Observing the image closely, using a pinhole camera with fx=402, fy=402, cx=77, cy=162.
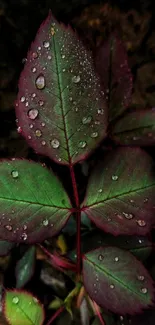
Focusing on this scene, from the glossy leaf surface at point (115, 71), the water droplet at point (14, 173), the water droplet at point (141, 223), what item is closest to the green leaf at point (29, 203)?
the water droplet at point (14, 173)

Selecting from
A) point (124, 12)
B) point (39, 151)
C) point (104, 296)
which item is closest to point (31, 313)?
point (104, 296)

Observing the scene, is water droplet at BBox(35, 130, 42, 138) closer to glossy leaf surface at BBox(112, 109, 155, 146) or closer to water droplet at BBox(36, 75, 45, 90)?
water droplet at BBox(36, 75, 45, 90)

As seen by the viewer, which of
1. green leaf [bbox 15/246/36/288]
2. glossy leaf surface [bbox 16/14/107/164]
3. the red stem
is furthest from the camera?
green leaf [bbox 15/246/36/288]

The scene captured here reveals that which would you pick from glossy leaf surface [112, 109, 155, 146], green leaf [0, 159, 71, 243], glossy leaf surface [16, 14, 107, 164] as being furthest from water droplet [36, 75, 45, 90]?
glossy leaf surface [112, 109, 155, 146]

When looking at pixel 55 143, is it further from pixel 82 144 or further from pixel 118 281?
pixel 118 281

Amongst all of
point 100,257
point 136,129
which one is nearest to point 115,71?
point 136,129

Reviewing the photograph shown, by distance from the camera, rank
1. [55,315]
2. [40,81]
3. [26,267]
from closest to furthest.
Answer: [40,81] < [55,315] < [26,267]

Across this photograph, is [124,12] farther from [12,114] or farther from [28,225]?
[28,225]
